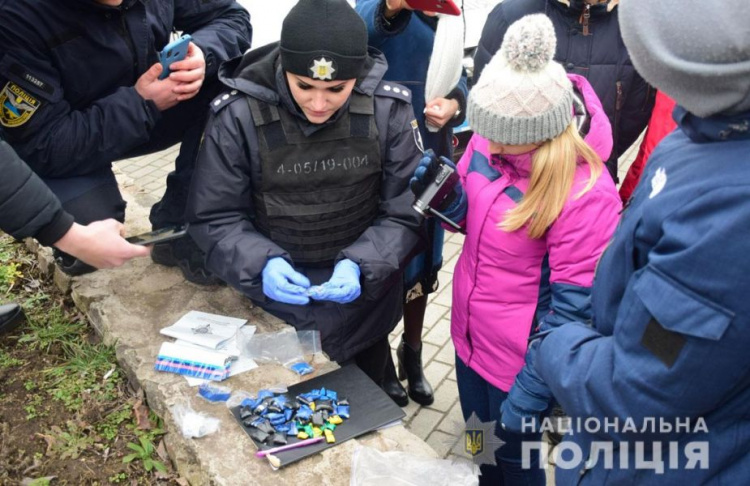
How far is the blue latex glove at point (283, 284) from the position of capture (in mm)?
2371

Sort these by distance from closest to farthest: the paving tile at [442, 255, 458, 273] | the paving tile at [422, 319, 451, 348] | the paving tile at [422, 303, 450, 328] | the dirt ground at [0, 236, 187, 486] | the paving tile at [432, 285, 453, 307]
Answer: the dirt ground at [0, 236, 187, 486], the paving tile at [422, 319, 451, 348], the paving tile at [422, 303, 450, 328], the paving tile at [432, 285, 453, 307], the paving tile at [442, 255, 458, 273]

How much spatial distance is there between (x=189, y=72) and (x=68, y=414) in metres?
1.41

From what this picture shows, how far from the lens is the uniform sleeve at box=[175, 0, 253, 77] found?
9.73 ft

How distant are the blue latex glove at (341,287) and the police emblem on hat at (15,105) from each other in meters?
1.22

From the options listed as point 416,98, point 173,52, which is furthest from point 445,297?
point 173,52

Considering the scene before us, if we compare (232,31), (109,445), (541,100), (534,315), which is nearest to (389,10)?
(232,31)

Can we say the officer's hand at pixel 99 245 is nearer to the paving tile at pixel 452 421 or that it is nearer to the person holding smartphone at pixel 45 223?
the person holding smartphone at pixel 45 223

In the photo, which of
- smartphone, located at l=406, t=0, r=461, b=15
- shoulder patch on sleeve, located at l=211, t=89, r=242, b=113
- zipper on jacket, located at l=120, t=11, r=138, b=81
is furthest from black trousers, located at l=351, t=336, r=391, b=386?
zipper on jacket, located at l=120, t=11, r=138, b=81

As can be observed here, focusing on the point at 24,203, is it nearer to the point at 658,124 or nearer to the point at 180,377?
the point at 180,377

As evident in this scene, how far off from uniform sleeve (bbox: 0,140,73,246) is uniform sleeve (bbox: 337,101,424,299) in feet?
3.38

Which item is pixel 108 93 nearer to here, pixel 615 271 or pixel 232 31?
pixel 232 31

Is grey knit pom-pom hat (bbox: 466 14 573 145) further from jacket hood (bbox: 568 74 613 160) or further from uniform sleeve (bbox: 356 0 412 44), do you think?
uniform sleeve (bbox: 356 0 412 44)

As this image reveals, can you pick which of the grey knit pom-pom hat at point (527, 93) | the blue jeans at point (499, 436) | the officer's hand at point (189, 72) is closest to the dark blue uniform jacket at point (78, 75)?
the officer's hand at point (189, 72)

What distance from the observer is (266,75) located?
2.50m
